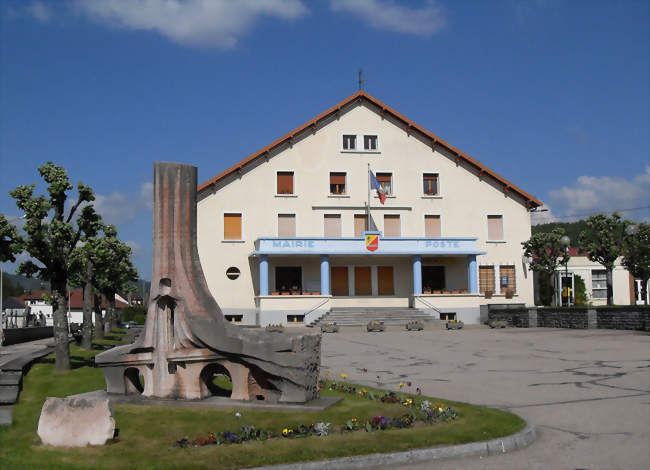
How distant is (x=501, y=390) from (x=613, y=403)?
2.40 m

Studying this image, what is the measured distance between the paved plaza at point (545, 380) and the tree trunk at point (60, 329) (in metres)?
6.61

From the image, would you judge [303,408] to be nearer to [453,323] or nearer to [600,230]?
[453,323]

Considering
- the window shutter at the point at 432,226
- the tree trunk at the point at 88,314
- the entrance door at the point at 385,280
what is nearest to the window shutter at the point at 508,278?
the window shutter at the point at 432,226

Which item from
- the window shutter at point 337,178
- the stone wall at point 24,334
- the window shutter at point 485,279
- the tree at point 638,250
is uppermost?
the window shutter at point 337,178

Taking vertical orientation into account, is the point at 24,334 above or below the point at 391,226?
below

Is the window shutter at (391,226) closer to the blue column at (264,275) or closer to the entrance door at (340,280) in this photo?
the entrance door at (340,280)

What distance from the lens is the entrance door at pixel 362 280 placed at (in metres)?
43.2

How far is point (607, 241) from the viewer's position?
3538 cm

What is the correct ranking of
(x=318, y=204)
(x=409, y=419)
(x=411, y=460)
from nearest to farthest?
(x=411, y=460) < (x=409, y=419) < (x=318, y=204)

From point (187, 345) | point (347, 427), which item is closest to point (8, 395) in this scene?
point (187, 345)

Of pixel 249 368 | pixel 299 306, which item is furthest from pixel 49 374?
pixel 299 306

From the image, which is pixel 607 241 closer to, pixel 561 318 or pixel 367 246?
pixel 561 318

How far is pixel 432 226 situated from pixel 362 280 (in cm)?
571

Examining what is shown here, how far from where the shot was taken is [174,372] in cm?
1146
